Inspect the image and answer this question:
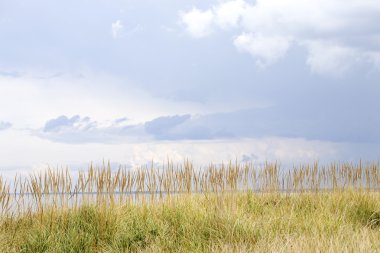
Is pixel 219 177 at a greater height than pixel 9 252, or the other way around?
pixel 219 177

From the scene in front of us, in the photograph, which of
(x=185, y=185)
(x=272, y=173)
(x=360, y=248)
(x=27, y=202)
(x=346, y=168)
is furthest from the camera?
(x=346, y=168)

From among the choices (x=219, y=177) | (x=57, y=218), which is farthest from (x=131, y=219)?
(x=219, y=177)

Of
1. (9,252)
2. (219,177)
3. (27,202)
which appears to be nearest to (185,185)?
(219,177)

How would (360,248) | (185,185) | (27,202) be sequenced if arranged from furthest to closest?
(185,185) < (27,202) < (360,248)

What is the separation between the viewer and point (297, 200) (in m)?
9.15

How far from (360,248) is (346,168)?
686 cm

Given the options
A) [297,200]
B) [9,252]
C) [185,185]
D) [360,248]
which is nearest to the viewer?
[360,248]

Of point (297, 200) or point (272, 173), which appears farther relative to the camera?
point (272, 173)

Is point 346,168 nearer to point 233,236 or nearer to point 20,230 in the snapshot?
point 233,236

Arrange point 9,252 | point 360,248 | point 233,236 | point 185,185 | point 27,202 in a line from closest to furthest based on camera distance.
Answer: point 360,248
point 233,236
point 9,252
point 27,202
point 185,185

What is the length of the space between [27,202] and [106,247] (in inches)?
86.8

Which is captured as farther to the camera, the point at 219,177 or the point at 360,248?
the point at 219,177

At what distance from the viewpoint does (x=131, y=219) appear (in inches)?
259

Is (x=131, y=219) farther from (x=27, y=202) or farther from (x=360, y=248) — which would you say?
(x=360, y=248)
